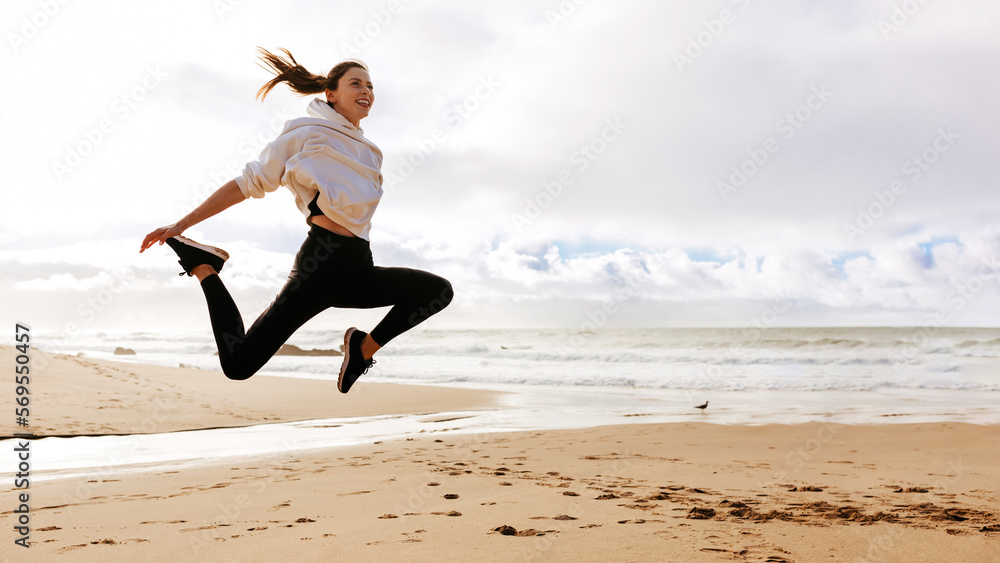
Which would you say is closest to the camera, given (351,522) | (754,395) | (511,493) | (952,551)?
(952,551)

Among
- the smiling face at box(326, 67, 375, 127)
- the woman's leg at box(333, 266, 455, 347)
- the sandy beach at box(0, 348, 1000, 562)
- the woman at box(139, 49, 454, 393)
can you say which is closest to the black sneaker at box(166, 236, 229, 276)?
the woman at box(139, 49, 454, 393)

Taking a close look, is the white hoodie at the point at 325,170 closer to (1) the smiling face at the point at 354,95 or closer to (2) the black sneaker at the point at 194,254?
(1) the smiling face at the point at 354,95

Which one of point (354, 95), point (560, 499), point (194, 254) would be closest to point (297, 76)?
point (354, 95)

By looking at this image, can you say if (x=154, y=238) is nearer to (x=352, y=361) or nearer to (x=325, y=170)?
(x=325, y=170)

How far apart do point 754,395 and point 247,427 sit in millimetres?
10486

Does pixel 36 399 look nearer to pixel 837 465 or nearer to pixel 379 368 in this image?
pixel 837 465

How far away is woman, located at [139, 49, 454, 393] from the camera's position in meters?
2.34

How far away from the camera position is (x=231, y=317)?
2.45 m

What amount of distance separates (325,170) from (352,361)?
775 millimetres

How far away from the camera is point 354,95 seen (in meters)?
2.58

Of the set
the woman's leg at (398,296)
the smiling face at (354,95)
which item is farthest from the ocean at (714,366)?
the smiling face at (354,95)

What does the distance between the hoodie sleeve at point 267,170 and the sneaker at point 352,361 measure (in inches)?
26.7

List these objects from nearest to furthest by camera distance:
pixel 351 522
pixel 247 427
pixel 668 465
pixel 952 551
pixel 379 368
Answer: pixel 952 551 < pixel 351 522 < pixel 668 465 < pixel 247 427 < pixel 379 368

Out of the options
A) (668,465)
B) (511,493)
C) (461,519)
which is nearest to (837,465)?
(668,465)
